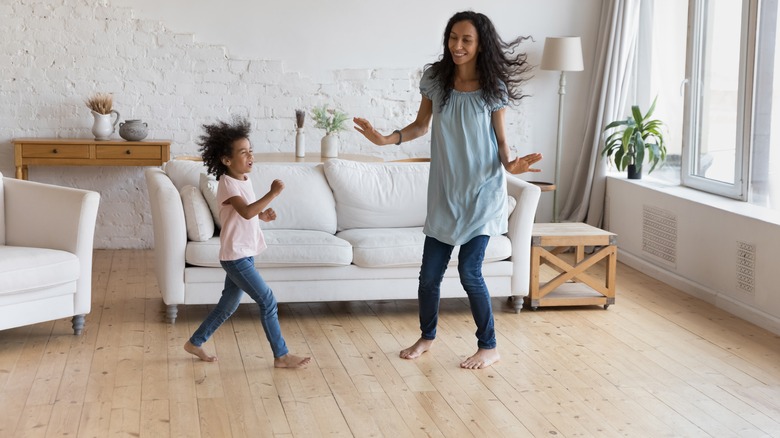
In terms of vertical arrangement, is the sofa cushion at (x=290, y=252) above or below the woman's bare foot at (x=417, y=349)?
above

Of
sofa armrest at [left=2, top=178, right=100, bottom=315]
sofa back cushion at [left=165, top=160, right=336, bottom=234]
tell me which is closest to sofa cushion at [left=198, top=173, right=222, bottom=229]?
sofa back cushion at [left=165, top=160, right=336, bottom=234]

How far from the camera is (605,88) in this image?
6926mm

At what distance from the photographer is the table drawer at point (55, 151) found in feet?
20.8

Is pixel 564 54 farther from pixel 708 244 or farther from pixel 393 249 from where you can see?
pixel 393 249

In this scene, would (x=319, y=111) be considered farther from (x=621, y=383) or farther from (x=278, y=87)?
(x=621, y=383)

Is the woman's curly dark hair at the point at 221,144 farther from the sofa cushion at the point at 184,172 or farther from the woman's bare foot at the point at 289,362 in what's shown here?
the sofa cushion at the point at 184,172

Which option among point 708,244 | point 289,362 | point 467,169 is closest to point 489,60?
point 467,169

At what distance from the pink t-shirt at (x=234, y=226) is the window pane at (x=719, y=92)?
117 inches

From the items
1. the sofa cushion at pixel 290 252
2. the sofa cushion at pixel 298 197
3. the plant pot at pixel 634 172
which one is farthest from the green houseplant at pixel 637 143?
the sofa cushion at pixel 290 252

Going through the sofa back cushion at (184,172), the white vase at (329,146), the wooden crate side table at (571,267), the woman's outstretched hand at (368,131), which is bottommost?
the wooden crate side table at (571,267)

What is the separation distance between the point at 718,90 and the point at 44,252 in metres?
3.90

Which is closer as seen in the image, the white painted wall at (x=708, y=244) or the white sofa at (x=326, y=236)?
the white sofa at (x=326, y=236)

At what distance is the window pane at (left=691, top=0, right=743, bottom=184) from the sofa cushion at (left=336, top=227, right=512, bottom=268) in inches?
64.7

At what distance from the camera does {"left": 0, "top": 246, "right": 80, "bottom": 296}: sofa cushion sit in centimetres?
424
